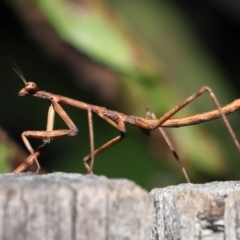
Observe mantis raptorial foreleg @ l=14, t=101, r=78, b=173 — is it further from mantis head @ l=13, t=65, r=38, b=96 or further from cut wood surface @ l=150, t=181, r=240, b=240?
cut wood surface @ l=150, t=181, r=240, b=240

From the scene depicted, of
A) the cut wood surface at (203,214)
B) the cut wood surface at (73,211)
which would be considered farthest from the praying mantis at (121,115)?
the cut wood surface at (73,211)

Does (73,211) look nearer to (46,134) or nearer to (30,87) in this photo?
(46,134)

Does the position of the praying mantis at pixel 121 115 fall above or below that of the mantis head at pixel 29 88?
below

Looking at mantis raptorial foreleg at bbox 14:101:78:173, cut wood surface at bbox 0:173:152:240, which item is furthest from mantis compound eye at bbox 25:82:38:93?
cut wood surface at bbox 0:173:152:240

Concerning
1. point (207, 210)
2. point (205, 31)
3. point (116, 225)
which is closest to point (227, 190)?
point (207, 210)

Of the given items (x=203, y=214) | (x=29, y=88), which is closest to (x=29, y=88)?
(x=29, y=88)

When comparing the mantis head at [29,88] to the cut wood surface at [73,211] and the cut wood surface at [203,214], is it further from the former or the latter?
the cut wood surface at [73,211]

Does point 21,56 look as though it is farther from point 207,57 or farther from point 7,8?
point 207,57
